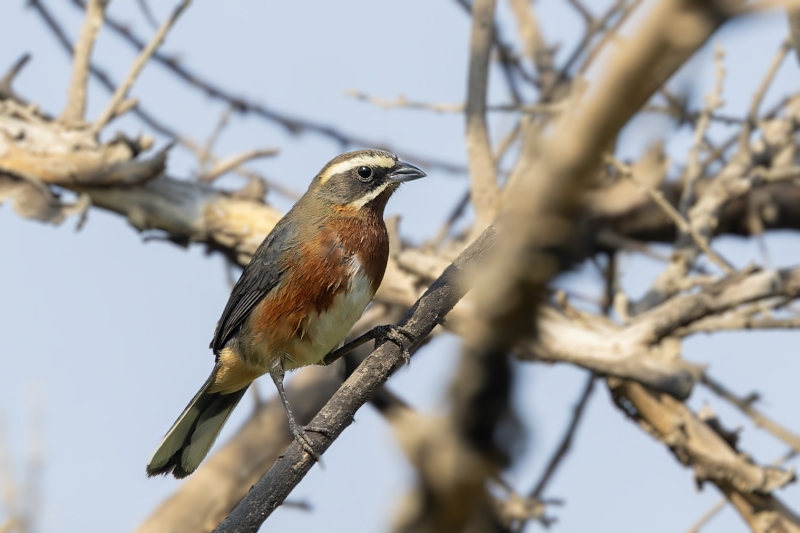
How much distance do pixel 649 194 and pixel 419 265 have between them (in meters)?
1.69

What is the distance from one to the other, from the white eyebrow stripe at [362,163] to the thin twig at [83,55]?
2664mm

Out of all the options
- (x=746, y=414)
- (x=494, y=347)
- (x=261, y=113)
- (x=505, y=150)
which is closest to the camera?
(x=494, y=347)

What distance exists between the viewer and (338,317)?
5.02 meters

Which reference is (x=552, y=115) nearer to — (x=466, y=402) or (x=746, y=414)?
(x=746, y=414)

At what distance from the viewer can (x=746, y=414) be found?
248 inches

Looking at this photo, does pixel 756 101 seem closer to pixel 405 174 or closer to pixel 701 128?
pixel 701 128

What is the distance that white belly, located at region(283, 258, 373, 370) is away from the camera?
4.99m

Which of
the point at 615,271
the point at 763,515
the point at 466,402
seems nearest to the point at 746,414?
the point at 763,515

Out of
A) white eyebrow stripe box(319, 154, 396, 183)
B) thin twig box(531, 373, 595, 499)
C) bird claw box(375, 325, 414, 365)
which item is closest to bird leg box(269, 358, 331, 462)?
bird claw box(375, 325, 414, 365)

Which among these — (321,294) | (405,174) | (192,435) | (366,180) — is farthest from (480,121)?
(192,435)

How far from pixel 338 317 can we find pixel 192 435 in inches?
43.2

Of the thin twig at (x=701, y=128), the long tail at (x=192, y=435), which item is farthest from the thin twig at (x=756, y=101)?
the long tail at (x=192, y=435)

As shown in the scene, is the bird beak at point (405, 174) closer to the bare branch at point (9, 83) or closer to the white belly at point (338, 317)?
the white belly at point (338, 317)

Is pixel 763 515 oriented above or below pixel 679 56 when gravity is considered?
above
